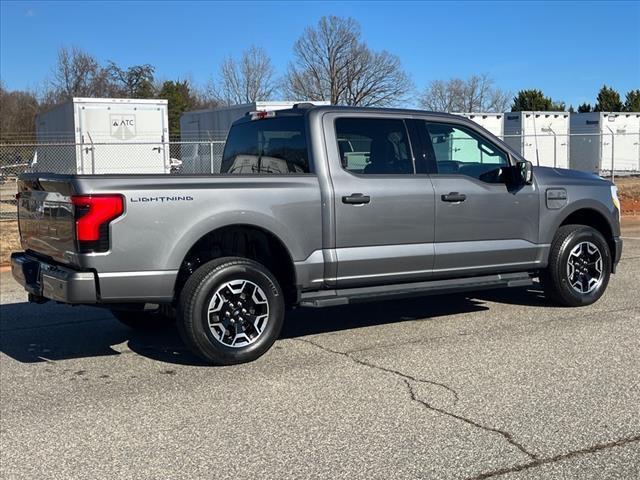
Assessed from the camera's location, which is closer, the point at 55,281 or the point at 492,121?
the point at 55,281

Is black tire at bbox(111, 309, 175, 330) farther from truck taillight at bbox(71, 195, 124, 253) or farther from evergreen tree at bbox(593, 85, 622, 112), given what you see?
evergreen tree at bbox(593, 85, 622, 112)

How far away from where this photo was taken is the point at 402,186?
6484 millimetres

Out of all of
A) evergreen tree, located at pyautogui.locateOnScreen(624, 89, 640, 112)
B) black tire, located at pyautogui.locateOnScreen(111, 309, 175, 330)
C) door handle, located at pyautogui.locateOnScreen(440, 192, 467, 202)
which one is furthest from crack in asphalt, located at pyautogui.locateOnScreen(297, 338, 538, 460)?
evergreen tree, located at pyautogui.locateOnScreen(624, 89, 640, 112)

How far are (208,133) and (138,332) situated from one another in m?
16.0

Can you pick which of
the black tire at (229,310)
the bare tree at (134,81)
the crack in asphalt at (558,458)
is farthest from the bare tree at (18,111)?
the crack in asphalt at (558,458)

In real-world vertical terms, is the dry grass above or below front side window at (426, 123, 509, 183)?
below

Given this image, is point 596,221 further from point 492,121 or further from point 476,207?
point 492,121

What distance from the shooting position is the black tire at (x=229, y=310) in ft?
18.4

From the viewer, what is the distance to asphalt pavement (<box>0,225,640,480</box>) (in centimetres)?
399

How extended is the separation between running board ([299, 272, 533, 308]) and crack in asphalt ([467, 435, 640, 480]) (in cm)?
253

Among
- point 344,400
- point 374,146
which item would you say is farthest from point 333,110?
point 344,400

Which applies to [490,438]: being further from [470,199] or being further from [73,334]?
[73,334]

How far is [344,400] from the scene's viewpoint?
499 centimetres

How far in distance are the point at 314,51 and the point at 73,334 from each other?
51.3 m
